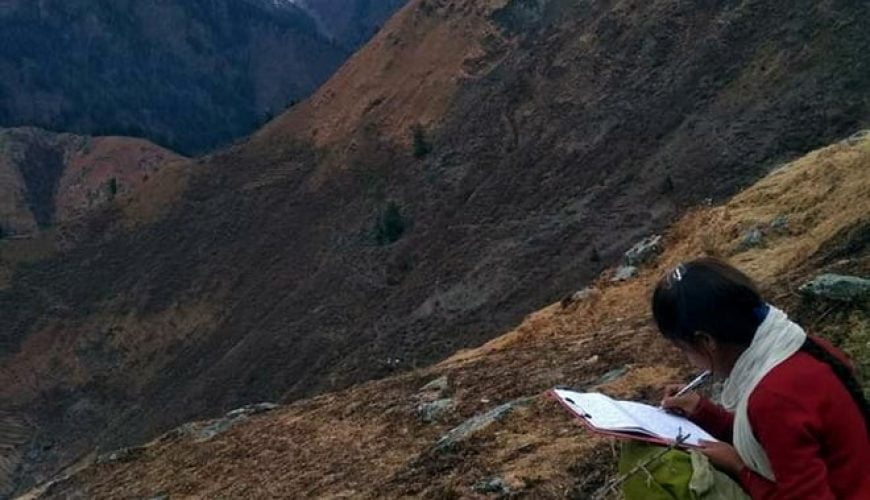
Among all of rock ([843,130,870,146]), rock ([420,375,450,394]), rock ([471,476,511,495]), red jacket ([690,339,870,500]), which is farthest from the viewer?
rock ([843,130,870,146])

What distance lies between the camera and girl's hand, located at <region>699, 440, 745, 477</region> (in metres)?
3.57

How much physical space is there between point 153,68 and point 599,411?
142 meters

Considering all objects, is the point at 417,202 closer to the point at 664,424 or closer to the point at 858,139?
the point at 858,139

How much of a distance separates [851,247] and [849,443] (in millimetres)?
6596

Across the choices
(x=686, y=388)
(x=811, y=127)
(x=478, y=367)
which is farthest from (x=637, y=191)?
(x=686, y=388)

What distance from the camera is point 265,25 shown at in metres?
157

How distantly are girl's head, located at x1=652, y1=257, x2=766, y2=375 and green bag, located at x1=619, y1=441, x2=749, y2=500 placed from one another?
453 millimetres

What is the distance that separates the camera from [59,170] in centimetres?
9094

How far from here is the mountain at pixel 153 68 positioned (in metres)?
126

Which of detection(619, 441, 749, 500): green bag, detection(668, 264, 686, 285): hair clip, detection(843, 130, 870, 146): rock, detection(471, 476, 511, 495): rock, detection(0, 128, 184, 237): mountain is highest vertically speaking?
detection(0, 128, 184, 237): mountain

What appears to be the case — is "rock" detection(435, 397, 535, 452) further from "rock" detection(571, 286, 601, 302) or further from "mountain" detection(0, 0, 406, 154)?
"mountain" detection(0, 0, 406, 154)

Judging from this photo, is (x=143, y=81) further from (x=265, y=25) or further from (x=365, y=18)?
(x=365, y=18)

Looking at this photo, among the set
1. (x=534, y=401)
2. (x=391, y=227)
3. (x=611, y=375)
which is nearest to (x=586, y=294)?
(x=611, y=375)

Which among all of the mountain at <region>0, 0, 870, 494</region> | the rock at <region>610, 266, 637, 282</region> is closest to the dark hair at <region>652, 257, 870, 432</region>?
the mountain at <region>0, 0, 870, 494</region>
